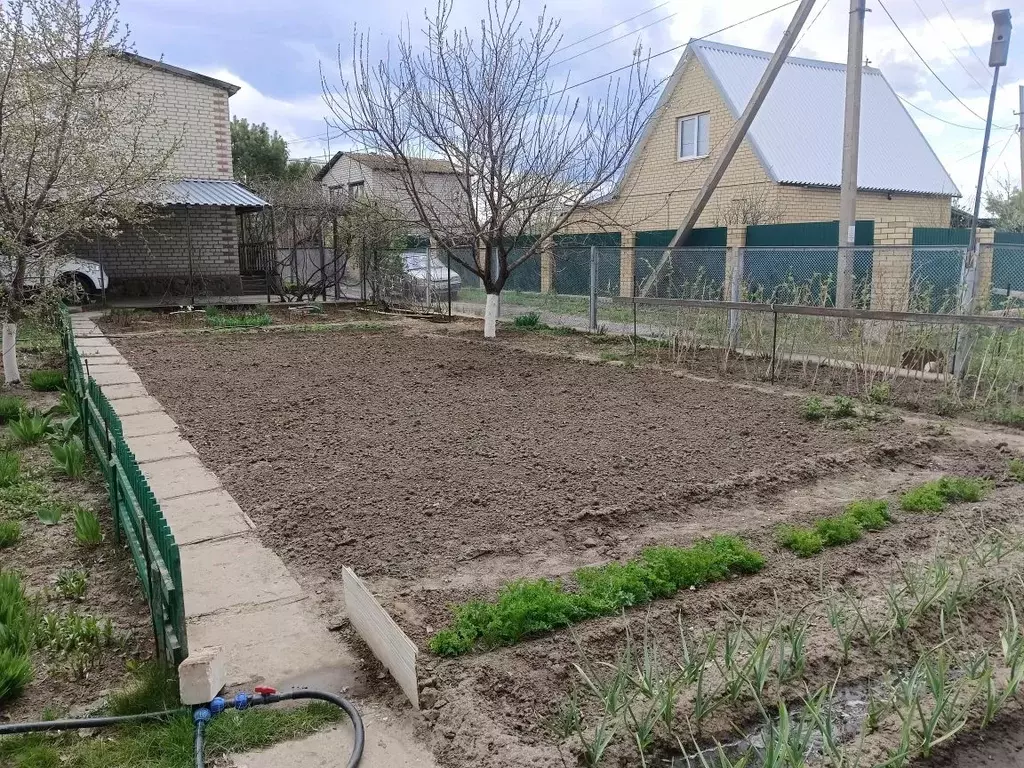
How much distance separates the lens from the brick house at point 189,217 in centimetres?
1869

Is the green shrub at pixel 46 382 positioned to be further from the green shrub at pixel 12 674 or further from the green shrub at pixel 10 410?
the green shrub at pixel 12 674

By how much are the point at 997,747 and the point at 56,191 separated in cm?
861

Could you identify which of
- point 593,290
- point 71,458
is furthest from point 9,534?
point 593,290

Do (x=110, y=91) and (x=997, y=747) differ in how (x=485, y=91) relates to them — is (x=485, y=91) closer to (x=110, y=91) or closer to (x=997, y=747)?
(x=110, y=91)

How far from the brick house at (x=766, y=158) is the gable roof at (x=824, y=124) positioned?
38mm

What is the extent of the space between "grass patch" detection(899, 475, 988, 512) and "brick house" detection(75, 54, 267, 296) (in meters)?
16.5

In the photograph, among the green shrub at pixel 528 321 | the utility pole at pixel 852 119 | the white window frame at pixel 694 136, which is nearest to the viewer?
the utility pole at pixel 852 119

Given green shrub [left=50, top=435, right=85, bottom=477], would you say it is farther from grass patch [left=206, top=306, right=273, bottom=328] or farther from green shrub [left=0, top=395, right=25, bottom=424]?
grass patch [left=206, top=306, right=273, bottom=328]

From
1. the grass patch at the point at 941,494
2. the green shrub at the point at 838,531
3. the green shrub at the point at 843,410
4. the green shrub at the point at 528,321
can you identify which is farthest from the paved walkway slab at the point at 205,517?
the green shrub at the point at 528,321

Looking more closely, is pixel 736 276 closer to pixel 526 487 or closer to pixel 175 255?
pixel 526 487

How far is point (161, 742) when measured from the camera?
2.41m

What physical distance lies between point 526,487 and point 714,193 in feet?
54.9

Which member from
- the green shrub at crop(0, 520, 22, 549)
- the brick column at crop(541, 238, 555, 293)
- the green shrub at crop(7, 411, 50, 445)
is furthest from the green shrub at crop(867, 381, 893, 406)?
the brick column at crop(541, 238, 555, 293)

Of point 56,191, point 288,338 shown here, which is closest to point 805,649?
point 56,191
